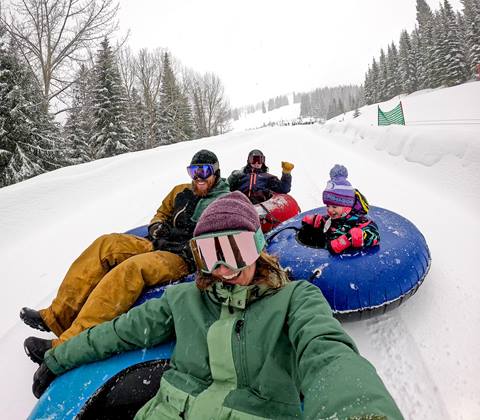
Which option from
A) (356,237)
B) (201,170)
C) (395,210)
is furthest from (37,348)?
(395,210)

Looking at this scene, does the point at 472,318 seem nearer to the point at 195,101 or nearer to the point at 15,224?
the point at 15,224

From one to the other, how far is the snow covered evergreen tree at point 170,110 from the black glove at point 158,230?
23499 millimetres

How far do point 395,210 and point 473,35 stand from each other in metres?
38.0

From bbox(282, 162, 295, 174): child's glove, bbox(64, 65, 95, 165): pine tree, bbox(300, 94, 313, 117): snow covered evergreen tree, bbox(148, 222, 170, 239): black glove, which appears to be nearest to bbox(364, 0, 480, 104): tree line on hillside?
bbox(64, 65, 95, 165): pine tree

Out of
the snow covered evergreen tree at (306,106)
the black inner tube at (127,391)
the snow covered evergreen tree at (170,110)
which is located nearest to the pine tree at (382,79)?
the snow covered evergreen tree at (170,110)

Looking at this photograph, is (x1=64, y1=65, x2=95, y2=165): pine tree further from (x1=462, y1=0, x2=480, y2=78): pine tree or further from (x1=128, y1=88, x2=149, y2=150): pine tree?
(x1=462, y1=0, x2=480, y2=78): pine tree

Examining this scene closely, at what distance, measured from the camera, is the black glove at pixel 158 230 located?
9.53 feet

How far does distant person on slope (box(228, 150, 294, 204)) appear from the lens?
4.15 meters

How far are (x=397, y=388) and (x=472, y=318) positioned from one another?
954 mm

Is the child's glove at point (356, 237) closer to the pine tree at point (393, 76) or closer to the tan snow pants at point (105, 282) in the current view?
the tan snow pants at point (105, 282)

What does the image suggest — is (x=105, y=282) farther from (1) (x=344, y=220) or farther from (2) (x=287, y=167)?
(2) (x=287, y=167)

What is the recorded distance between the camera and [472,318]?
2305 mm

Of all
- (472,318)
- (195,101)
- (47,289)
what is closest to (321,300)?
(472,318)

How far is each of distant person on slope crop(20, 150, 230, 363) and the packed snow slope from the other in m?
0.49
